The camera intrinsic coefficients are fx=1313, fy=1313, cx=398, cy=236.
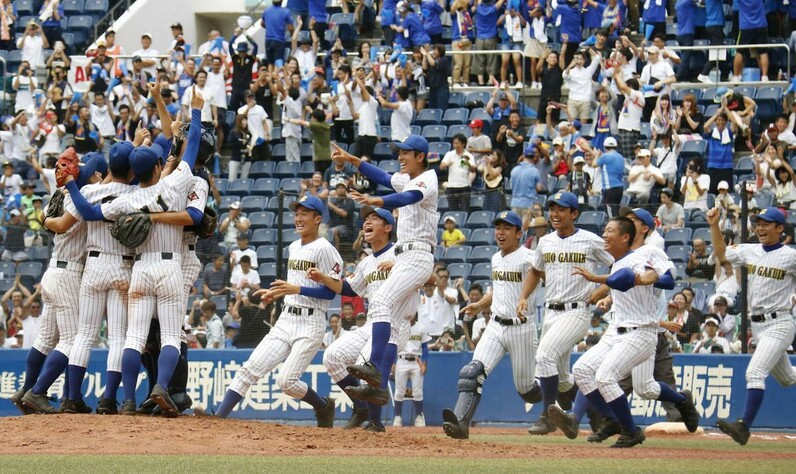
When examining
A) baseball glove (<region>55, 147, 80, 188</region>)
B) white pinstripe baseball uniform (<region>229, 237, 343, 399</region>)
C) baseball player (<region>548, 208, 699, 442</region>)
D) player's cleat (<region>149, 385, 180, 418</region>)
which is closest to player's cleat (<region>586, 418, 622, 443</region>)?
baseball player (<region>548, 208, 699, 442</region>)

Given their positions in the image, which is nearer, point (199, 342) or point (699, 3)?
point (199, 342)

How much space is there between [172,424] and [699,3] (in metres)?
15.5

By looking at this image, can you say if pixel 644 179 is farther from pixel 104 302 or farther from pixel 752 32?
pixel 104 302

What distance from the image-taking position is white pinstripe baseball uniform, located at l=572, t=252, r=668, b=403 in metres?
11.1

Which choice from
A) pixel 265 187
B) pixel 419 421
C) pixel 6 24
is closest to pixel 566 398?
pixel 419 421

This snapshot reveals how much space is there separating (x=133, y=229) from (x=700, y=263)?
8.21 m

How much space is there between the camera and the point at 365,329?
1228 centimetres

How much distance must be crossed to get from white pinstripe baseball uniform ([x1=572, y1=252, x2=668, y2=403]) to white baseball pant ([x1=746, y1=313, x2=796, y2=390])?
1.28 metres

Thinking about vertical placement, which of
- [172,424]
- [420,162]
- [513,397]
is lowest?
[513,397]

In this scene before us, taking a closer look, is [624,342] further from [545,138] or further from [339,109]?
[339,109]

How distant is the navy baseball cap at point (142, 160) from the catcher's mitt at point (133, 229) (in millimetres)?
408

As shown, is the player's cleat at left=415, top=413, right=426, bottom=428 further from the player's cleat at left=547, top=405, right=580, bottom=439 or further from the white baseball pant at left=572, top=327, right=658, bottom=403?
the white baseball pant at left=572, top=327, right=658, bottom=403

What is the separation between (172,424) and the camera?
34.5 ft

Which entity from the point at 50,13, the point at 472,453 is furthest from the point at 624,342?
the point at 50,13
